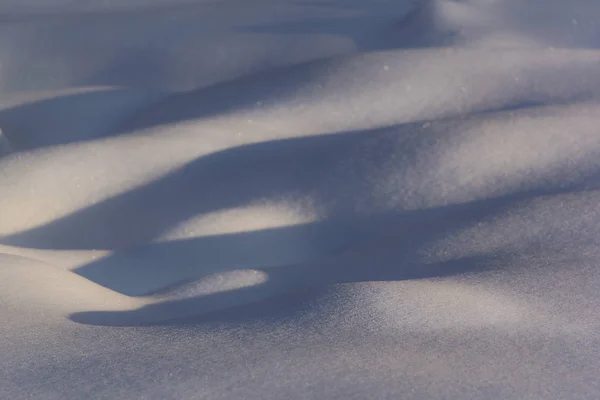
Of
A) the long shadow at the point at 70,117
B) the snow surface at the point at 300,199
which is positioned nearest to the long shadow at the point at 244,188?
the snow surface at the point at 300,199

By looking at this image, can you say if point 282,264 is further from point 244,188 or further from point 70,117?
point 70,117

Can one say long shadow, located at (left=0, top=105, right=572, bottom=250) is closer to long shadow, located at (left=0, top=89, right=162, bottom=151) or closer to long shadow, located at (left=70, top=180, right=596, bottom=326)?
long shadow, located at (left=70, top=180, right=596, bottom=326)

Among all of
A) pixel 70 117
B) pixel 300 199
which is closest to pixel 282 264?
pixel 300 199

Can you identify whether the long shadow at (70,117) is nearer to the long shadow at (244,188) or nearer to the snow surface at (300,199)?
the snow surface at (300,199)

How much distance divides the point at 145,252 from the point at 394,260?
391mm

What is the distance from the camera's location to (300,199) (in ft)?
3.64

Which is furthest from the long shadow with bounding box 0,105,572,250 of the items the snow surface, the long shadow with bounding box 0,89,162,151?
the long shadow with bounding box 0,89,162,151

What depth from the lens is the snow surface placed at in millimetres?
693

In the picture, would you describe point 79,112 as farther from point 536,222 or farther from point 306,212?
point 536,222

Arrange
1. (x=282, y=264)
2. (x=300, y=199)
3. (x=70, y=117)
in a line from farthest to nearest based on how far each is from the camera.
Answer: (x=70, y=117) < (x=300, y=199) < (x=282, y=264)

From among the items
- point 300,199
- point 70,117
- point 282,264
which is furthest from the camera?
point 70,117

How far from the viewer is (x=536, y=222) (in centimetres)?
95

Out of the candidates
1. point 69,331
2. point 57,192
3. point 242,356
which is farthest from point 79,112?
point 242,356

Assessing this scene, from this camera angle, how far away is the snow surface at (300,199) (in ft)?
2.27
